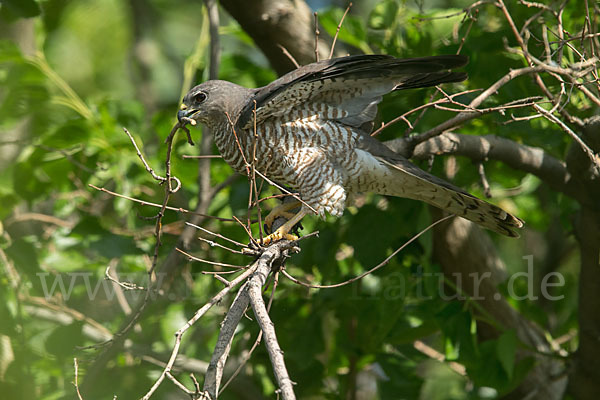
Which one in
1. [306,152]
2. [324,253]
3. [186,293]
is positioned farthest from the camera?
[186,293]

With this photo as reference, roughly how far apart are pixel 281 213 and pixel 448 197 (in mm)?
886

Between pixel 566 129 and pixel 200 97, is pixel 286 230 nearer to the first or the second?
Result: pixel 200 97

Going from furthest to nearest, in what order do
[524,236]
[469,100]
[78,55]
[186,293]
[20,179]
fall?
[78,55], [524,236], [186,293], [20,179], [469,100]

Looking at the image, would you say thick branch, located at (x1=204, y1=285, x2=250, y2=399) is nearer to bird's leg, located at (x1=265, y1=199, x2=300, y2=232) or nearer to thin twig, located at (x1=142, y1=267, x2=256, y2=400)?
thin twig, located at (x1=142, y1=267, x2=256, y2=400)

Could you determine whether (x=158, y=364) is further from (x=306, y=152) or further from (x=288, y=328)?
(x=306, y=152)

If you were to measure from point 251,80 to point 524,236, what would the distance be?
4.39m

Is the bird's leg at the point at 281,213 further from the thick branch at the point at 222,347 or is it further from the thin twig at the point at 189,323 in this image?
the thick branch at the point at 222,347

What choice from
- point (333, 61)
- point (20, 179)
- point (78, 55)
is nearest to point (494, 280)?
point (333, 61)

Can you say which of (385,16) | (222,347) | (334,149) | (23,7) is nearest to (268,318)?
(222,347)

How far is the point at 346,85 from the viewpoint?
9.82 feet

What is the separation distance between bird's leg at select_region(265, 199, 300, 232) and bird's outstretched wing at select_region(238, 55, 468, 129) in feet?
1.76

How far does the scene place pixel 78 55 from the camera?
11.1 metres

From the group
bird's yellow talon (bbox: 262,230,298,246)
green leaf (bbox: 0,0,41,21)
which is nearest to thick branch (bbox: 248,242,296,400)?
bird's yellow talon (bbox: 262,230,298,246)

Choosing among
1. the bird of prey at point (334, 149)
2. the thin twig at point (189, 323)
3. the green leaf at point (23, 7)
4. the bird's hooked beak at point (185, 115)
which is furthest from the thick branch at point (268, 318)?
the green leaf at point (23, 7)
